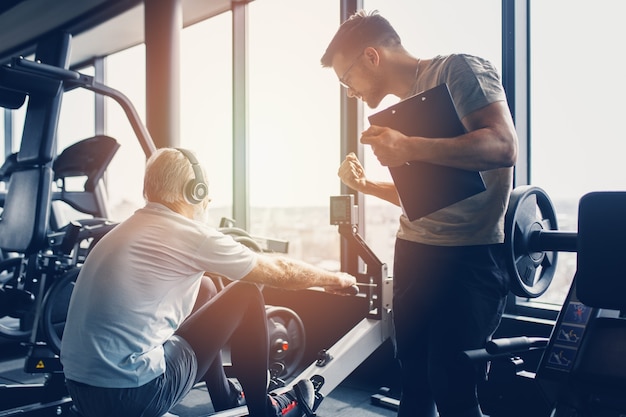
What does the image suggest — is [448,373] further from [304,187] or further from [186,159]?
[304,187]

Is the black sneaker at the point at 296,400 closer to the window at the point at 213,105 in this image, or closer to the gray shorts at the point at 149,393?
the gray shorts at the point at 149,393

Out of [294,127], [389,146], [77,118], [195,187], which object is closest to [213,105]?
[294,127]

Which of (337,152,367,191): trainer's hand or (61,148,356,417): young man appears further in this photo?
(337,152,367,191): trainer's hand

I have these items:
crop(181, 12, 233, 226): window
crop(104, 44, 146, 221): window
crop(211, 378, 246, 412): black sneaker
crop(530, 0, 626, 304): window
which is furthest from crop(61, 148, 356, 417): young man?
crop(104, 44, 146, 221): window

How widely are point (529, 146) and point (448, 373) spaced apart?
153cm

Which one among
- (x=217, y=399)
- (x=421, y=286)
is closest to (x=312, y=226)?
(x=217, y=399)

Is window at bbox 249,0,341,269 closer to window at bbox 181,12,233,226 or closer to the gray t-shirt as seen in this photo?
window at bbox 181,12,233,226

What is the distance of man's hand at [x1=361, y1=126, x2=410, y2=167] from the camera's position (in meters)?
1.26

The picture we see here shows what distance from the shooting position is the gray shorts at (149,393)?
154 cm

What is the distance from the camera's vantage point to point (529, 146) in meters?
2.48

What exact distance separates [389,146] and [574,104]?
1.44 metres

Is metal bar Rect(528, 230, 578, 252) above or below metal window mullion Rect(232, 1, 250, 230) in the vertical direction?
below

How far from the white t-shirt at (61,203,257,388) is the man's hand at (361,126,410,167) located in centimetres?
68

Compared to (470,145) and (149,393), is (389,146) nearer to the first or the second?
(470,145)
